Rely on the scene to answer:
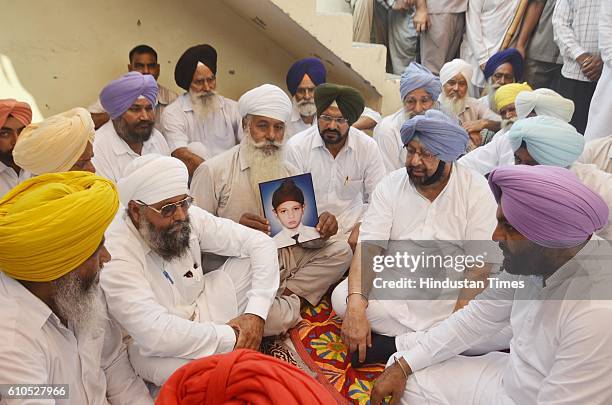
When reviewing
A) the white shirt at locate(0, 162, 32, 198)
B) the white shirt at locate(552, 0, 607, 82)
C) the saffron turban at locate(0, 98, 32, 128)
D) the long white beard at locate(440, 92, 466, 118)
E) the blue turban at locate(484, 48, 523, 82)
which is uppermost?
the white shirt at locate(552, 0, 607, 82)

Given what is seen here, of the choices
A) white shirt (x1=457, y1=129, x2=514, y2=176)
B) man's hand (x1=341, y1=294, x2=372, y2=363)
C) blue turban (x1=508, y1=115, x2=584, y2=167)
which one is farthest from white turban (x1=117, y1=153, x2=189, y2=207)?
white shirt (x1=457, y1=129, x2=514, y2=176)

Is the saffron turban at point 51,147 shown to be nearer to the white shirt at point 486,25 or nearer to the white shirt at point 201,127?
the white shirt at point 201,127

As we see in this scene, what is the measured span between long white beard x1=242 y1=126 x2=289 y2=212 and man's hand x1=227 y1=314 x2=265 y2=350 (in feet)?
3.31

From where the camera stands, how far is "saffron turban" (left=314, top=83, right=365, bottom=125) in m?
3.81

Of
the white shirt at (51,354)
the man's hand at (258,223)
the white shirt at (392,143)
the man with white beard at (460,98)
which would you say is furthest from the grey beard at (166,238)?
the man with white beard at (460,98)

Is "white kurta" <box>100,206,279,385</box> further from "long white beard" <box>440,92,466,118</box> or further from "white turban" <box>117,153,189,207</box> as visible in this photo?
"long white beard" <box>440,92,466,118</box>

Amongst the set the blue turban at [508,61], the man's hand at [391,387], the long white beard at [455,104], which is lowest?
the man's hand at [391,387]

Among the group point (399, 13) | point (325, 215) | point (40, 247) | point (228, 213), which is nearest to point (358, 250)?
point (325, 215)

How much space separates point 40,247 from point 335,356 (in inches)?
68.9

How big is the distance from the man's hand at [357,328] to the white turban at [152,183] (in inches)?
44.7

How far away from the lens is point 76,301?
1851 mm

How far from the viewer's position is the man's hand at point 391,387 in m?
2.35

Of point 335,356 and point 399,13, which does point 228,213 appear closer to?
point 335,356

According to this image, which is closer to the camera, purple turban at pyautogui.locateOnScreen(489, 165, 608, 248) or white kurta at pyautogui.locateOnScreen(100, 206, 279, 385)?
purple turban at pyautogui.locateOnScreen(489, 165, 608, 248)
